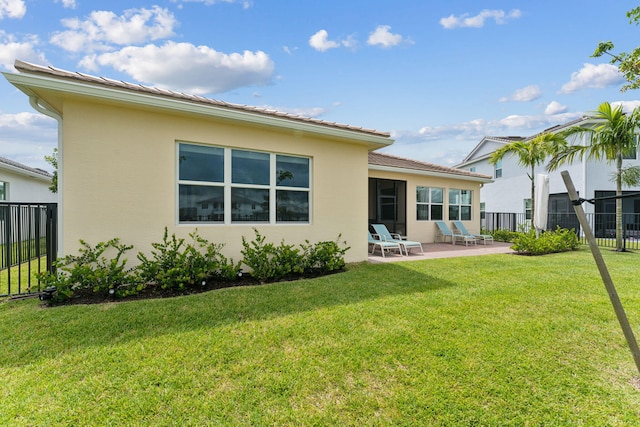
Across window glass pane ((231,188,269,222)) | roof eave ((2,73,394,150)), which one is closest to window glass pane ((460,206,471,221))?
roof eave ((2,73,394,150))

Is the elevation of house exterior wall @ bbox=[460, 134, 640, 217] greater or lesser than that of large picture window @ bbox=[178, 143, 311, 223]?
greater

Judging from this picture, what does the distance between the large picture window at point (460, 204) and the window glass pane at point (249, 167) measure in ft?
37.2

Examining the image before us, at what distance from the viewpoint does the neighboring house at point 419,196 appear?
1365 cm

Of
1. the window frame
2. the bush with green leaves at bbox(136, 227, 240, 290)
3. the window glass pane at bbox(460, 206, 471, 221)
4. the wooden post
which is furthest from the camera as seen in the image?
the window frame

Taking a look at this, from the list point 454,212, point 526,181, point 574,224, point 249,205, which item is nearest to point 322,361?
point 249,205

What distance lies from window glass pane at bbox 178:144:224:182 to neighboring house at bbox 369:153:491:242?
7.20 m

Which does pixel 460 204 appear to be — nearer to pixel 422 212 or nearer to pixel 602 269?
pixel 422 212

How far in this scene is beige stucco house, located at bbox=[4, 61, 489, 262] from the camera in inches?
212

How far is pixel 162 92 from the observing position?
586cm

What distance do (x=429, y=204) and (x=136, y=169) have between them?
41.2 feet

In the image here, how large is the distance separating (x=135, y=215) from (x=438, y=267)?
738 cm

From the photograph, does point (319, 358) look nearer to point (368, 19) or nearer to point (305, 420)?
point (305, 420)

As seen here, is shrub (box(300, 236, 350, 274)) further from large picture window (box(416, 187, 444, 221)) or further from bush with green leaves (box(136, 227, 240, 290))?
large picture window (box(416, 187, 444, 221))

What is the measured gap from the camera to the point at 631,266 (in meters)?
8.36
